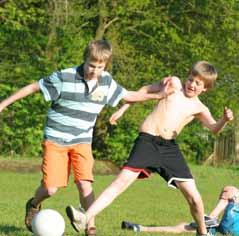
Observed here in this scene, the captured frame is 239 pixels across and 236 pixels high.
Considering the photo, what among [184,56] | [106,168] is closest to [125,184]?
[106,168]

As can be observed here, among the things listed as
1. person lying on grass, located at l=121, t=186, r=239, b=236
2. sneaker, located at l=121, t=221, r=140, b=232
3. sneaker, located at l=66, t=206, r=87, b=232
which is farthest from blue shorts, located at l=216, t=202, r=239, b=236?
sneaker, located at l=66, t=206, r=87, b=232

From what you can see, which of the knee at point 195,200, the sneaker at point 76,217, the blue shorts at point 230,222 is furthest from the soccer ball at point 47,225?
the blue shorts at point 230,222

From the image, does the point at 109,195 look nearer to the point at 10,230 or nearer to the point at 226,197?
the point at 10,230

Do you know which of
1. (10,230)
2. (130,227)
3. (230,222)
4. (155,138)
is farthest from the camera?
(130,227)

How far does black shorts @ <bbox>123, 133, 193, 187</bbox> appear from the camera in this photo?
867cm

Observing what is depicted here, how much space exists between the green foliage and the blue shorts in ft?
64.0

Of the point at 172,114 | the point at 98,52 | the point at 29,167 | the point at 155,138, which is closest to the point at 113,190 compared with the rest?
the point at 155,138

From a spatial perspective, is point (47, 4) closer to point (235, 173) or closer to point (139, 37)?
point (139, 37)

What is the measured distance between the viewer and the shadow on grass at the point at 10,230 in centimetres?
910

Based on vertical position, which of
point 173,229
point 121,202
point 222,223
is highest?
point 222,223

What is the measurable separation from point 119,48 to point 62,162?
2251 centimetres

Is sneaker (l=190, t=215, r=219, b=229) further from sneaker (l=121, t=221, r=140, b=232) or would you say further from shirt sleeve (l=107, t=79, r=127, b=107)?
shirt sleeve (l=107, t=79, r=127, b=107)

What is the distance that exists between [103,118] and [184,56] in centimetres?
389

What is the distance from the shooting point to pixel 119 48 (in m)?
31.4
